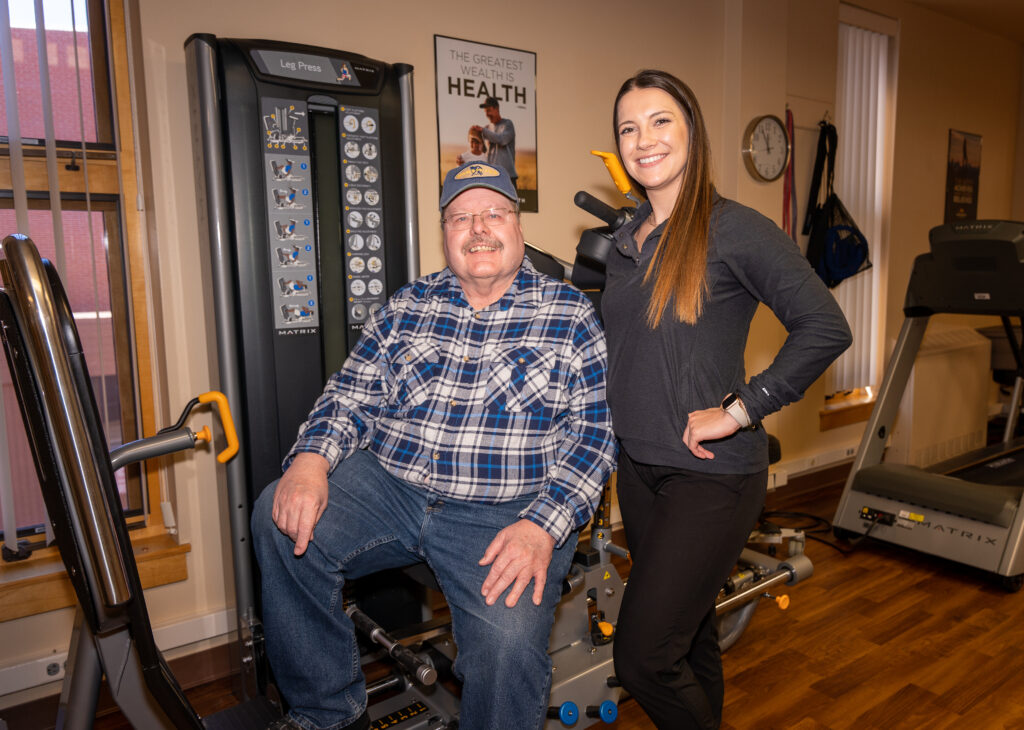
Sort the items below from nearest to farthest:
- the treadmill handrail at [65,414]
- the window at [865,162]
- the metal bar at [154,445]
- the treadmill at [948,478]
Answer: the treadmill handrail at [65,414] → the metal bar at [154,445] → the treadmill at [948,478] → the window at [865,162]

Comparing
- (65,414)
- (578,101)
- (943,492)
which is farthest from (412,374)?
(943,492)

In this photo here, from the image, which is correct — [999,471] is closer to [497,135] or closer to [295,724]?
[497,135]

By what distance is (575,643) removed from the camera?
1.86m

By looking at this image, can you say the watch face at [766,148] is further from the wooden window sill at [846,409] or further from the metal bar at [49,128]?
the metal bar at [49,128]

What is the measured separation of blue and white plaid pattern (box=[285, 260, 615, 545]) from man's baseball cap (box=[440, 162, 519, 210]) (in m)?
0.20

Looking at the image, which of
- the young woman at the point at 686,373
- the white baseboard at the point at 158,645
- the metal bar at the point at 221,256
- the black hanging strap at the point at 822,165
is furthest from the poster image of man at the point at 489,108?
the black hanging strap at the point at 822,165

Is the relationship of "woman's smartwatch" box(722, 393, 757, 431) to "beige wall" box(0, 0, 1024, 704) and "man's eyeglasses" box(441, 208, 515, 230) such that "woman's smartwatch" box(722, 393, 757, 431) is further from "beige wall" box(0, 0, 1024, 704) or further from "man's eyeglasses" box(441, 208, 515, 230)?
"beige wall" box(0, 0, 1024, 704)

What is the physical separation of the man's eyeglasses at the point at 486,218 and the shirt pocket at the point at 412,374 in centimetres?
28

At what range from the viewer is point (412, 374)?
159cm

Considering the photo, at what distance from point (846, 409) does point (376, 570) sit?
328 cm

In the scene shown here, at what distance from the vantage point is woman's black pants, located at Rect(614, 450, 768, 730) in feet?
4.24

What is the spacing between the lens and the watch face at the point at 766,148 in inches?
127

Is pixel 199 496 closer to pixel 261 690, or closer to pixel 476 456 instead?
pixel 261 690

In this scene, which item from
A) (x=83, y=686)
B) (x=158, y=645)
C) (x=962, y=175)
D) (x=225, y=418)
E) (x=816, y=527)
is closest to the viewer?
(x=83, y=686)
